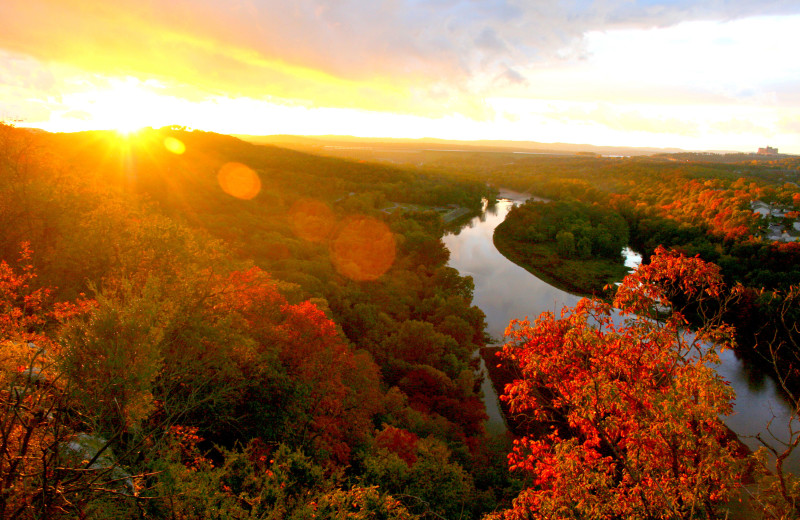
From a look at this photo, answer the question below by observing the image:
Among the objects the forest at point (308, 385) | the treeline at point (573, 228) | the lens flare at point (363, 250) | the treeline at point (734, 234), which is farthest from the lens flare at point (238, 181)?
the treeline at point (734, 234)

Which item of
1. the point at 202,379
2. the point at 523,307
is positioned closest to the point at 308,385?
the point at 202,379

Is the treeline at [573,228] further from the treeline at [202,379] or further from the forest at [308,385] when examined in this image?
the treeline at [202,379]

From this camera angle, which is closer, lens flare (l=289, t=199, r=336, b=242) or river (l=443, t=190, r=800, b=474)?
river (l=443, t=190, r=800, b=474)

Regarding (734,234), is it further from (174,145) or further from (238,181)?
(174,145)

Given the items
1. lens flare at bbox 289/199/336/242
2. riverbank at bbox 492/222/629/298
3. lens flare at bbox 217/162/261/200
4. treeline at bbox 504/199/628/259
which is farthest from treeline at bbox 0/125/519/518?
treeline at bbox 504/199/628/259

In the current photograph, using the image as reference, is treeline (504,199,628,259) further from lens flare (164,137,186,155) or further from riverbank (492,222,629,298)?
lens flare (164,137,186,155)

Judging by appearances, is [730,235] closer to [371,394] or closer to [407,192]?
[371,394]
